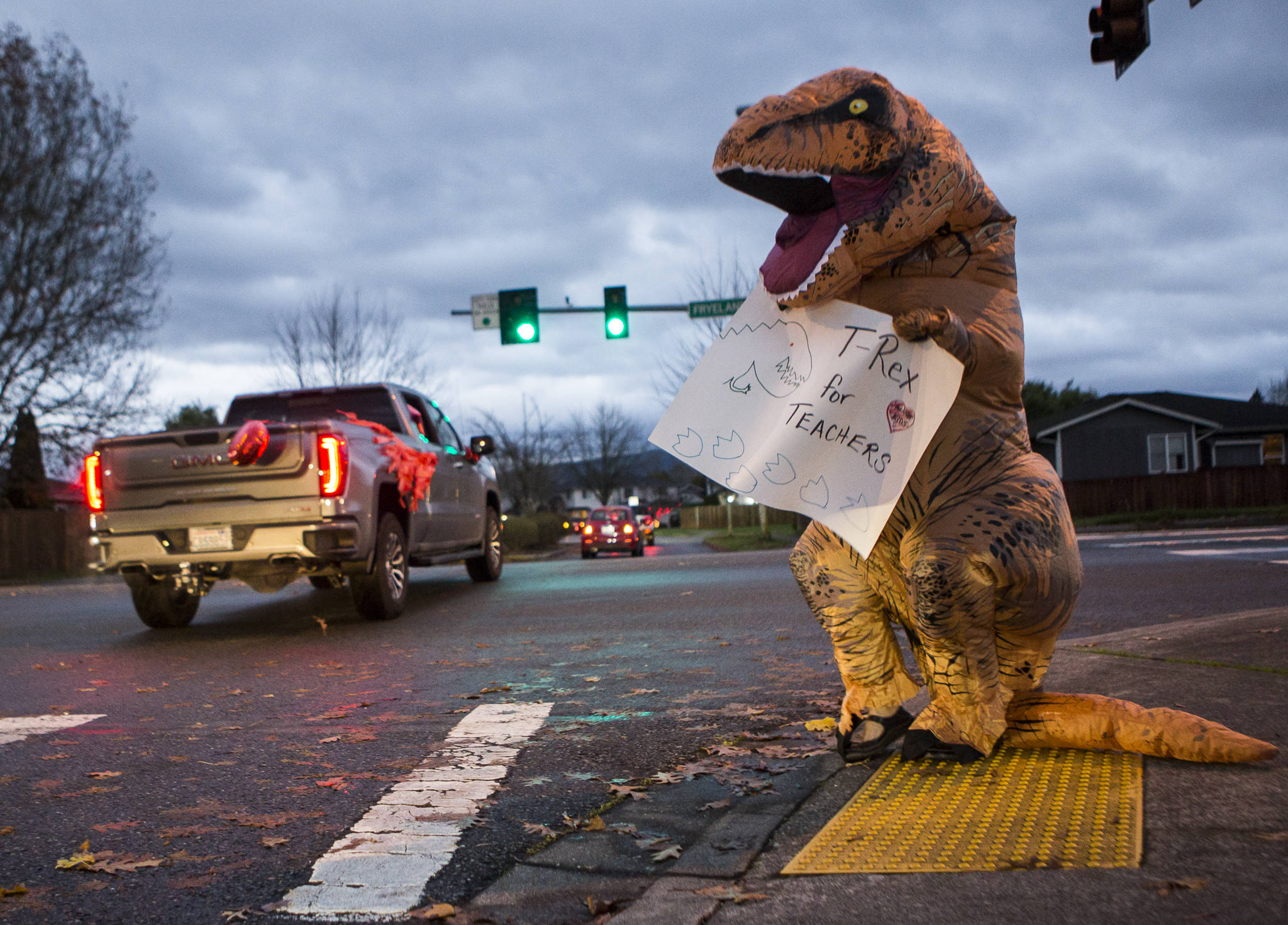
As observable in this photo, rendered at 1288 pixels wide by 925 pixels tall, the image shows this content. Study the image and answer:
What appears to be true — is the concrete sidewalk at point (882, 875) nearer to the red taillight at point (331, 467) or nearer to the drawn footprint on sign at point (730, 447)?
the drawn footprint on sign at point (730, 447)

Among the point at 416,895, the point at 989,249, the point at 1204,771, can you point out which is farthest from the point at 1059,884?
the point at 989,249

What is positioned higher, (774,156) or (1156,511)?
(774,156)

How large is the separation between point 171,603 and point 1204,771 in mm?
7665

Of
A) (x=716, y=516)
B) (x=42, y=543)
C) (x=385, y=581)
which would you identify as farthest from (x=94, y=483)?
(x=716, y=516)

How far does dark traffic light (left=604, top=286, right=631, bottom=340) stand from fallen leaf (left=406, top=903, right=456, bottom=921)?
17.9m

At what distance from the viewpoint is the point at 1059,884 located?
2068mm

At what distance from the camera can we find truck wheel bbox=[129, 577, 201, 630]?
816cm

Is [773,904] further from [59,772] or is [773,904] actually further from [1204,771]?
[59,772]

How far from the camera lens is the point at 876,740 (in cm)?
315

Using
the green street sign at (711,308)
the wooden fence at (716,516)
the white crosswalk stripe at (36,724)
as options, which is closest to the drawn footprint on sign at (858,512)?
the white crosswalk stripe at (36,724)

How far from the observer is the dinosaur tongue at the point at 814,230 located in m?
2.86

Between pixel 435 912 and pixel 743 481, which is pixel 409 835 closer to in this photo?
pixel 435 912

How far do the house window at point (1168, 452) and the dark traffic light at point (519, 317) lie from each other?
101 feet

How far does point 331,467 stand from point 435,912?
19.2 ft
